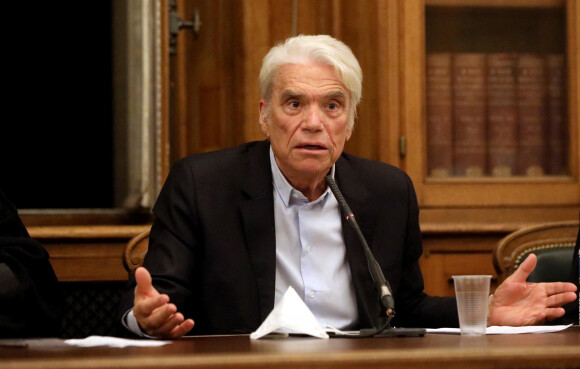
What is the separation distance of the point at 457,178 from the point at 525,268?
52.5 inches

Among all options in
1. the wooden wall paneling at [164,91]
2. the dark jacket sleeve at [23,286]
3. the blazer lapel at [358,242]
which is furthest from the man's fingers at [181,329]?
the wooden wall paneling at [164,91]

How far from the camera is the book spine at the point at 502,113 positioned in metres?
3.16

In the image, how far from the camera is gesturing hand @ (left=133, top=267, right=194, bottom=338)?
160cm

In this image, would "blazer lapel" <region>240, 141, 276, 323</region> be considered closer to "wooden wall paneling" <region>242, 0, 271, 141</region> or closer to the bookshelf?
"wooden wall paneling" <region>242, 0, 271, 141</region>

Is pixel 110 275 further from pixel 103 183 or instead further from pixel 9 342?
pixel 9 342

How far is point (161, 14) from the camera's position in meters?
2.95

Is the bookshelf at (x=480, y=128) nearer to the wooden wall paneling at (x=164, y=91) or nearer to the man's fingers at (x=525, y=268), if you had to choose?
the wooden wall paneling at (x=164, y=91)

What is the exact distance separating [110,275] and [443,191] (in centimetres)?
115

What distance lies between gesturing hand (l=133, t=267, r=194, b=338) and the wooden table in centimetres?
14

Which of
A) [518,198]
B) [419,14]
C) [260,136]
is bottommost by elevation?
[518,198]

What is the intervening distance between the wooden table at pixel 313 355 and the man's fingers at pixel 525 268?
0.33m

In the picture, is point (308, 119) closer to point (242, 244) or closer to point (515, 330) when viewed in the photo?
point (242, 244)

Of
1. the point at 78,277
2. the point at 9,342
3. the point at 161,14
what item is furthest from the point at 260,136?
the point at 9,342

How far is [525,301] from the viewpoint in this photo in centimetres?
185
